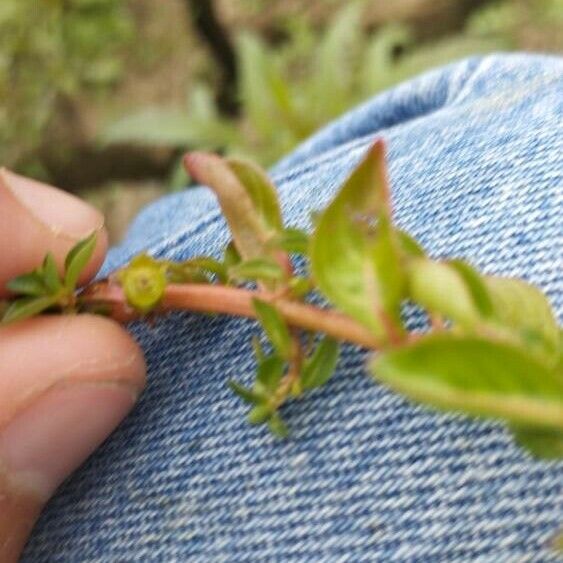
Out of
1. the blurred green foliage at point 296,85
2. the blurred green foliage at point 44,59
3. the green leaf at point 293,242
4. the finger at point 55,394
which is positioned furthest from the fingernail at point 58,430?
the blurred green foliage at point 44,59

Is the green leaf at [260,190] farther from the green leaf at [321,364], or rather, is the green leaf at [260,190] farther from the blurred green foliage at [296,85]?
the blurred green foliage at [296,85]

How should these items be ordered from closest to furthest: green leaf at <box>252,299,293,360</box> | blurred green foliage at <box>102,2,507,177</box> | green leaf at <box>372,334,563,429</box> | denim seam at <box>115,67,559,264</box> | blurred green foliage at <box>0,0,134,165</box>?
green leaf at <box>372,334,563,429</box>
green leaf at <box>252,299,293,360</box>
denim seam at <box>115,67,559,264</box>
blurred green foliage at <box>102,2,507,177</box>
blurred green foliage at <box>0,0,134,165</box>

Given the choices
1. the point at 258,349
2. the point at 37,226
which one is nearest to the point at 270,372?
the point at 258,349

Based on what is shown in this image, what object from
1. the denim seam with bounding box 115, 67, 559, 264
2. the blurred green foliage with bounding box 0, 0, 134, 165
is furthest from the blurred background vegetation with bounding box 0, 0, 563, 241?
the denim seam with bounding box 115, 67, 559, 264

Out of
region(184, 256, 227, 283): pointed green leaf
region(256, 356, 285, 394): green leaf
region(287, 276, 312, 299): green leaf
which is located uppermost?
region(184, 256, 227, 283): pointed green leaf

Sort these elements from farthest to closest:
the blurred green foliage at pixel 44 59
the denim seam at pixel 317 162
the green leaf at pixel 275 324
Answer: the blurred green foliage at pixel 44 59 → the denim seam at pixel 317 162 → the green leaf at pixel 275 324

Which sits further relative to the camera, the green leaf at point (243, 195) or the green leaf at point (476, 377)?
the green leaf at point (243, 195)

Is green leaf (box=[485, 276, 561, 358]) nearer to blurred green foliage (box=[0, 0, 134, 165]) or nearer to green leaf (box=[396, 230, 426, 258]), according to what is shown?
green leaf (box=[396, 230, 426, 258])

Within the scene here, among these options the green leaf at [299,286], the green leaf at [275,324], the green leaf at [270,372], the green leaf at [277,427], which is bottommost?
the green leaf at [277,427]
